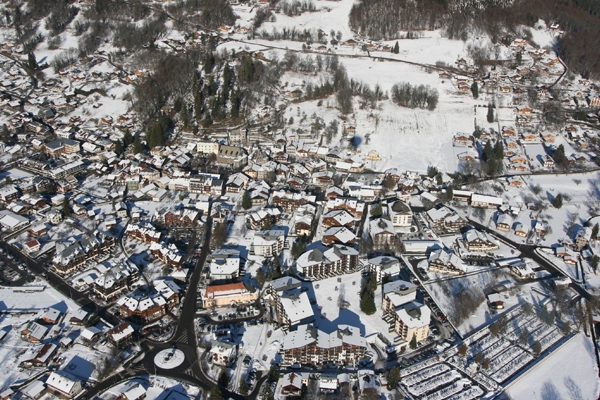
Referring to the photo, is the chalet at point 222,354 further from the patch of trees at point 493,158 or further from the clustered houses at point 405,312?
the patch of trees at point 493,158

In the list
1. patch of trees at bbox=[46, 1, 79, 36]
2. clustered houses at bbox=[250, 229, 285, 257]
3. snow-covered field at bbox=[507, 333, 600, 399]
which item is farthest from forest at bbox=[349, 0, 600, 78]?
snow-covered field at bbox=[507, 333, 600, 399]

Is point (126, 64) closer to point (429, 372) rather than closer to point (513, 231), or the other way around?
point (513, 231)

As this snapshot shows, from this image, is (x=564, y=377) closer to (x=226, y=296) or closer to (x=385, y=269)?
(x=385, y=269)

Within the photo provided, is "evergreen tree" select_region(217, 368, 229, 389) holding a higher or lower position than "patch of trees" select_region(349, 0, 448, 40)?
lower

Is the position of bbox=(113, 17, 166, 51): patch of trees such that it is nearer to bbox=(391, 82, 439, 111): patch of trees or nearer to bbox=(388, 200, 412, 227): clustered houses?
bbox=(391, 82, 439, 111): patch of trees

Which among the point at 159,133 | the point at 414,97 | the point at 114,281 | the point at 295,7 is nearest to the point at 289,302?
the point at 114,281

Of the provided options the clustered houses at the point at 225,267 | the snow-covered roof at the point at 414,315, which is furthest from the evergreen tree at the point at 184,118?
the snow-covered roof at the point at 414,315

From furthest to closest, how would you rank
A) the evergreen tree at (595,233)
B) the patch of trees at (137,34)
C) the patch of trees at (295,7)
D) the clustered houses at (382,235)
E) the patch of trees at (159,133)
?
1. the patch of trees at (295,7)
2. the patch of trees at (137,34)
3. the patch of trees at (159,133)
4. the evergreen tree at (595,233)
5. the clustered houses at (382,235)
